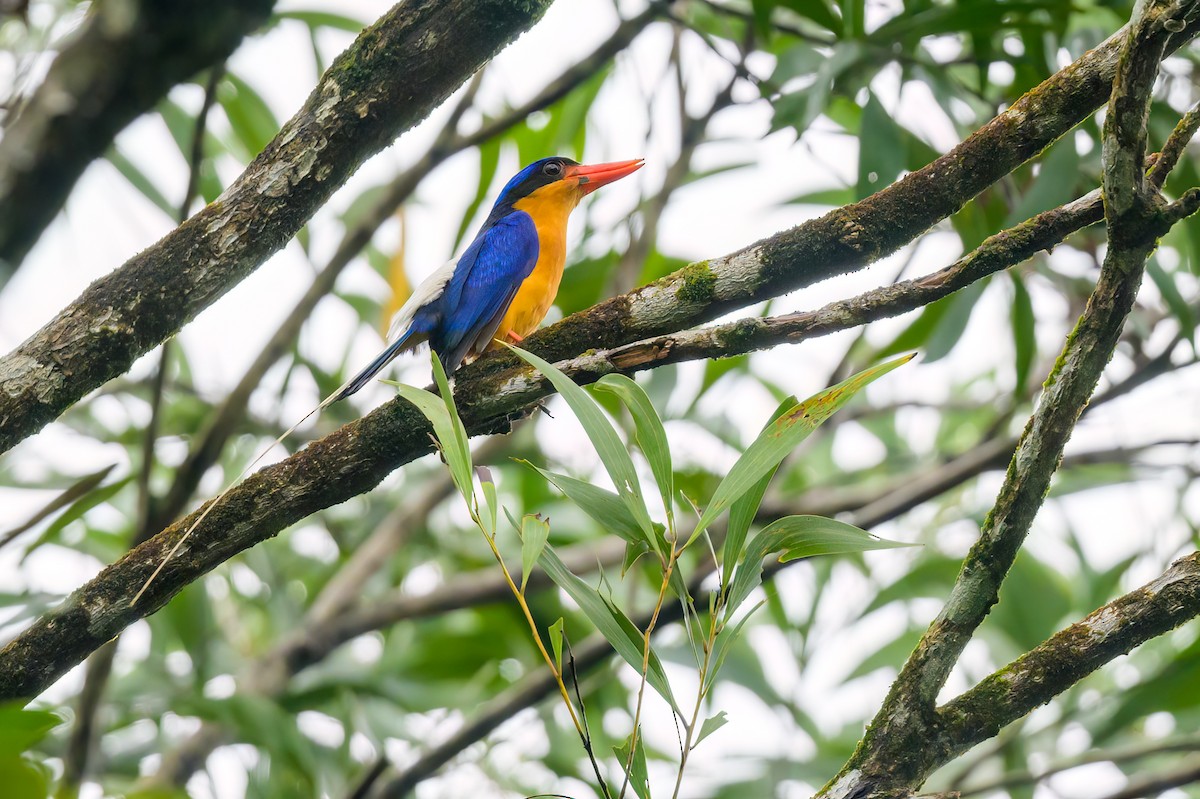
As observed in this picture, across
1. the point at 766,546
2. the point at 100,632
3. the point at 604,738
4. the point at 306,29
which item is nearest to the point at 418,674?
the point at 604,738

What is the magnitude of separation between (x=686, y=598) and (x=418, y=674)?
418cm

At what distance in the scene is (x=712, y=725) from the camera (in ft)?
6.56

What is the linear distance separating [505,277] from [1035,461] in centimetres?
241

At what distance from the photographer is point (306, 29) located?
17.1ft

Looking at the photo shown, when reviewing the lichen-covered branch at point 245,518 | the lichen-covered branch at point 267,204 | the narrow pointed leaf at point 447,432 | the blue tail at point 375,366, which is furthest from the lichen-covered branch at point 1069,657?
the blue tail at point 375,366

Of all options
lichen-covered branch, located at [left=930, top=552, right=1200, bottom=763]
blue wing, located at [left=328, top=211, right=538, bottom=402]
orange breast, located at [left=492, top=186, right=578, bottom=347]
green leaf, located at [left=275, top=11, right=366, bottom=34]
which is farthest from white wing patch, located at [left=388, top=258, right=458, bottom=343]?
lichen-covered branch, located at [left=930, top=552, right=1200, bottom=763]

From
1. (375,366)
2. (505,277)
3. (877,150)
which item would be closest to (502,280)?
(505,277)

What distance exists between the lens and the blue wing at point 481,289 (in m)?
3.75

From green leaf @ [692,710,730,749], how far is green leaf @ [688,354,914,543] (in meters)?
0.37

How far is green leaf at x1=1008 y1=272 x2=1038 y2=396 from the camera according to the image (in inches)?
172

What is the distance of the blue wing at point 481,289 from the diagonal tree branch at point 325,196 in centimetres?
135

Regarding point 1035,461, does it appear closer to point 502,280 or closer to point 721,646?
point 721,646

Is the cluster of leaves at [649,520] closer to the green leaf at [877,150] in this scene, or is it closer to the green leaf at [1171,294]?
the green leaf at [877,150]

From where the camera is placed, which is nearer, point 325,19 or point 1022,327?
point 1022,327
